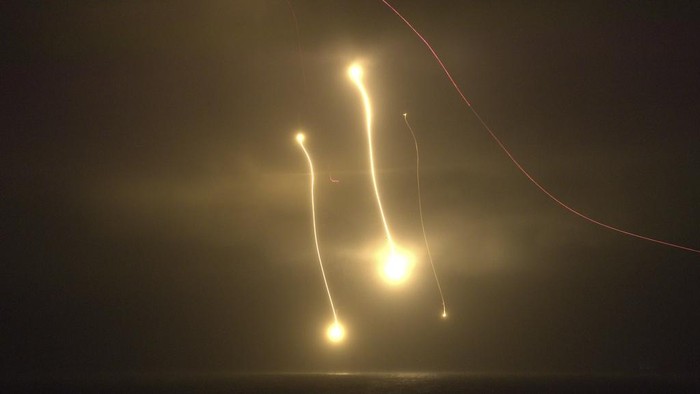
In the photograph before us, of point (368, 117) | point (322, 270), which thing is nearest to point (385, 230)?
point (322, 270)

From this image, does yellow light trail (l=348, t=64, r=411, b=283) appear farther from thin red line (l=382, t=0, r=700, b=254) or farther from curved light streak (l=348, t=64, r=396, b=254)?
thin red line (l=382, t=0, r=700, b=254)

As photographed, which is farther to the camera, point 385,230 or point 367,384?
point 385,230

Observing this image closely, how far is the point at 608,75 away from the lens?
6.89ft

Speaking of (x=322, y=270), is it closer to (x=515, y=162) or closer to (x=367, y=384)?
(x=367, y=384)

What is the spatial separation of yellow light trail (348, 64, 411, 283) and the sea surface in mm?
407

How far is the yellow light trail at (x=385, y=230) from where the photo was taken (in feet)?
6.98

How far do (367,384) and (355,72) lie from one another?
126cm

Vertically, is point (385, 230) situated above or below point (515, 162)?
below

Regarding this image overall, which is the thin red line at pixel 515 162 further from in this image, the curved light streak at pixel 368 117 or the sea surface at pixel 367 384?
the sea surface at pixel 367 384

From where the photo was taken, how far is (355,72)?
2.14 metres

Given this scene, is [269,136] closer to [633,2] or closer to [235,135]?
[235,135]

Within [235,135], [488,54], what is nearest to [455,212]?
[488,54]

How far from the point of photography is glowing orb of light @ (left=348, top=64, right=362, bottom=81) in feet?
7.00

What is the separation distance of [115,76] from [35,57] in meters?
0.37
